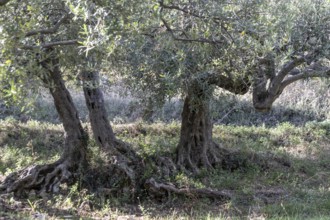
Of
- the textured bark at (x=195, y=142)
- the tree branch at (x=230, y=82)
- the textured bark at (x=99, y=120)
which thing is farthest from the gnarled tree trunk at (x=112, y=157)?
the tree branch at (x=230, y=82)

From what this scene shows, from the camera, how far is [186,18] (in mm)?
6562

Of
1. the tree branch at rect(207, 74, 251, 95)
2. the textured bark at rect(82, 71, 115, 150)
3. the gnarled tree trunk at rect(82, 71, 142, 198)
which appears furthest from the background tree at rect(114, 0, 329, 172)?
the textured bark at rect(82, 71, 115, 150)

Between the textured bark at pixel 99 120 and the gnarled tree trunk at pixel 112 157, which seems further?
the textured bark at pixel 99 120

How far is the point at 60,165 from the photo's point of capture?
31.6ft

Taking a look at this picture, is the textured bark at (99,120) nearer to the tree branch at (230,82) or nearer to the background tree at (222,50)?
the background tree at (222,50)

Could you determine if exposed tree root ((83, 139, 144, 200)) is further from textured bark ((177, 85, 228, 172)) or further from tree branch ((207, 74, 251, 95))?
tree branch ((207, 74, 251, 95))

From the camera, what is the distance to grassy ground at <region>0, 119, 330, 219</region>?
328 inches

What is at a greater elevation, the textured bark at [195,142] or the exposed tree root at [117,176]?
the textured bark at [195,142]

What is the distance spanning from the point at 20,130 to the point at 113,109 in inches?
206

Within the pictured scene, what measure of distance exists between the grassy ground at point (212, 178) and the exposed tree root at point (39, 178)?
267 millimetres

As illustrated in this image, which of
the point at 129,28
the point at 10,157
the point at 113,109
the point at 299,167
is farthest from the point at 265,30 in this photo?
the point at 113,109

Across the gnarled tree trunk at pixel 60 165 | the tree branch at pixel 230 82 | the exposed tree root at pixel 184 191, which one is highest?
the tree branch at pixel 230 82

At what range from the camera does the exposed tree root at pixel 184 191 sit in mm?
9281

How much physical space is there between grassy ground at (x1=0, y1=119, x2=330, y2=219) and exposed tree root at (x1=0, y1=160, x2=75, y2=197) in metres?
0.27
